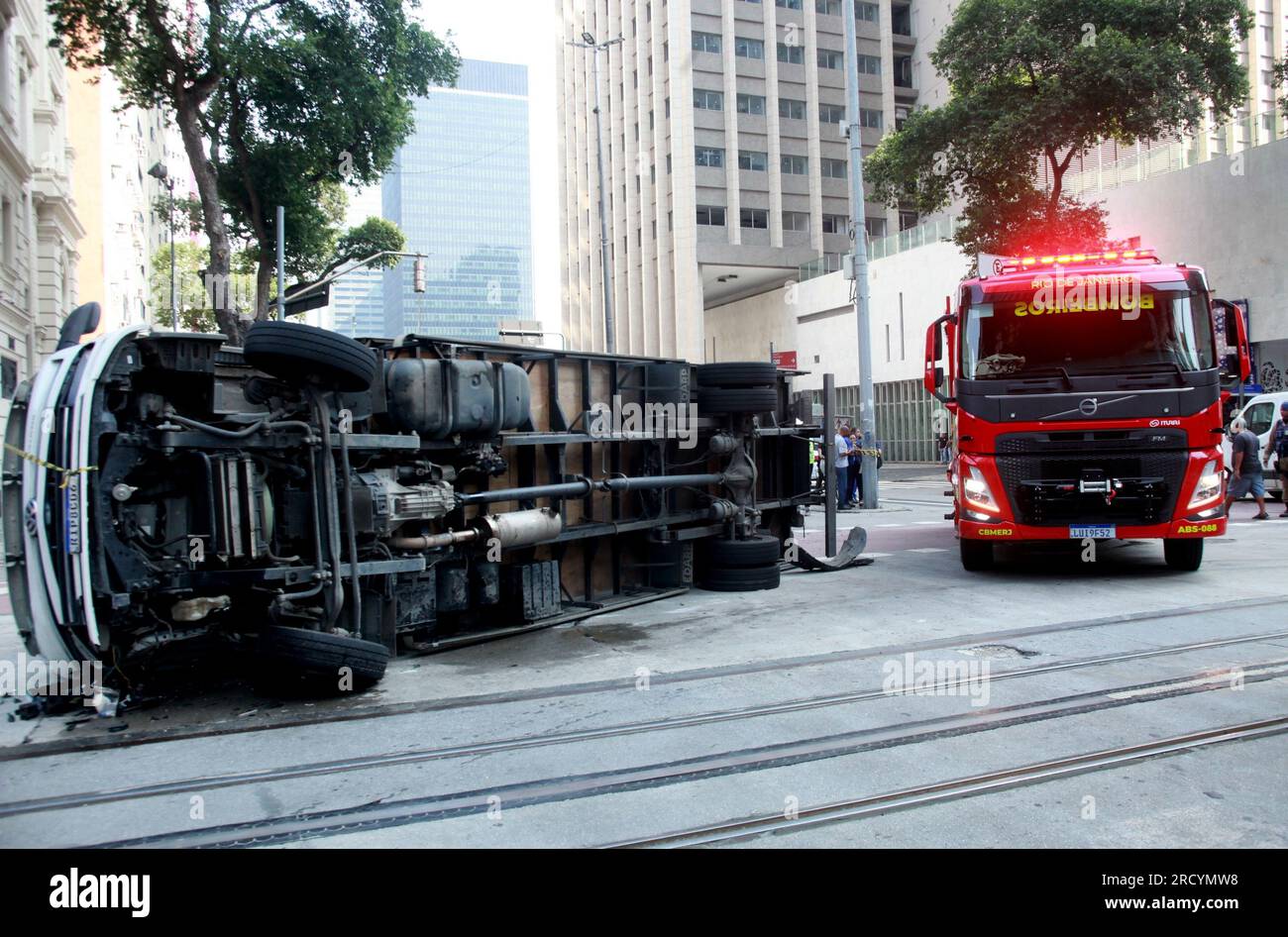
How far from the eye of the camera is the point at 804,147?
2183 inches

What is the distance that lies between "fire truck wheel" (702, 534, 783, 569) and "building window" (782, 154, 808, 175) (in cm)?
4841

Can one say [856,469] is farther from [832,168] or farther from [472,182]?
[472,182]

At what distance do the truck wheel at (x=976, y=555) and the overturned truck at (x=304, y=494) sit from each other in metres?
3.48

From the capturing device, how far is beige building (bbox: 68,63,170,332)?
121ft

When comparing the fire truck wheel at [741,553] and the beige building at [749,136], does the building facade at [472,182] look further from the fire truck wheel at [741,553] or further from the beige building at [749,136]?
the fire truck wheel at [741,553]

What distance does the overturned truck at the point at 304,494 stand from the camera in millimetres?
5398

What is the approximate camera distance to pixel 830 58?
185 feet

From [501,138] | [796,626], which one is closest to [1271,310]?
[796,626]

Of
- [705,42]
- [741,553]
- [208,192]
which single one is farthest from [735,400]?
[705,42]

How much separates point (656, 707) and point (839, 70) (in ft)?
186

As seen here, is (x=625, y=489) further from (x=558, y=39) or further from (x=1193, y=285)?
(x=558, y=39)

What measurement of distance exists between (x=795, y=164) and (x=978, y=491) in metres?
48.5

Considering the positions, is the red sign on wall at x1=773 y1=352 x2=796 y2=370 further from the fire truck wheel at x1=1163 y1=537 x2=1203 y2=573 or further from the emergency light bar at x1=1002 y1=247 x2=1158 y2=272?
the fire truck wheel at x1=1163 y1=537 x2=1203 y2=573

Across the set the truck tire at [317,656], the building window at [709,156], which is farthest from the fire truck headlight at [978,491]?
the building window at [709,156]
